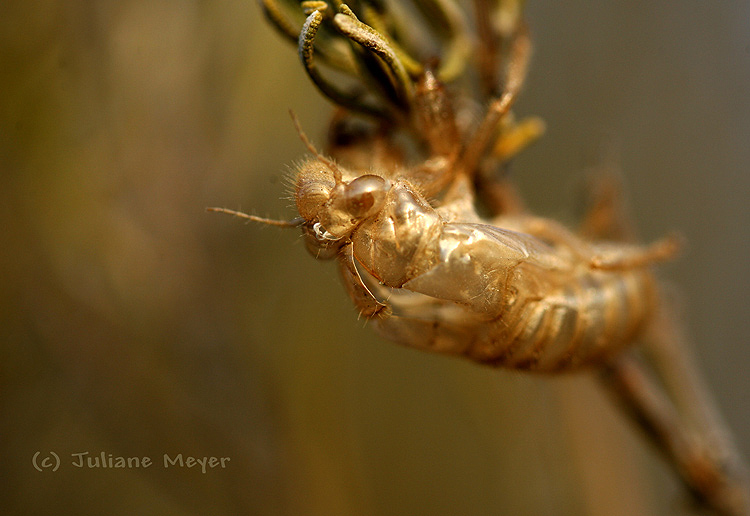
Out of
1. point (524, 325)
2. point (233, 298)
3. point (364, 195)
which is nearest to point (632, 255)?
point (524, 325)

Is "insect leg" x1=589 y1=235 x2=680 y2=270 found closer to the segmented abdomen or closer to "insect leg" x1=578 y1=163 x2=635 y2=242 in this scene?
the segmented abdomen

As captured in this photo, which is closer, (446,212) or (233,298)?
(446,212)

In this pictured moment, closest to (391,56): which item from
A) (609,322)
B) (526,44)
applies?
(526,44)

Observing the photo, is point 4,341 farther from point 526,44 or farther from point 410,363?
point 526,44

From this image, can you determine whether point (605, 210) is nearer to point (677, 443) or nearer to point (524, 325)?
point (677, 443)

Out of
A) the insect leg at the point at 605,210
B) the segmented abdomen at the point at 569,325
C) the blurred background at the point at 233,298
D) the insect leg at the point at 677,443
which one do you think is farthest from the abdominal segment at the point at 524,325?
the insect leg at the point at 605,210

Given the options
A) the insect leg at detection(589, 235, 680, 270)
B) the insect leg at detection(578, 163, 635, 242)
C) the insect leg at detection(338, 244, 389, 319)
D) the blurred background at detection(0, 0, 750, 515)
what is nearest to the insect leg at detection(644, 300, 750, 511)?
the insect leg at detection(578, 163, 635, 242)

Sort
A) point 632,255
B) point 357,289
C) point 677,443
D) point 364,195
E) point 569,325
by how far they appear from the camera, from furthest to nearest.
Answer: point 677,443 < point 632,255 < point 569,325 < point 357,289 < point 364,195

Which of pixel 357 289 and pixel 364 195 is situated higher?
pixel 364 195
